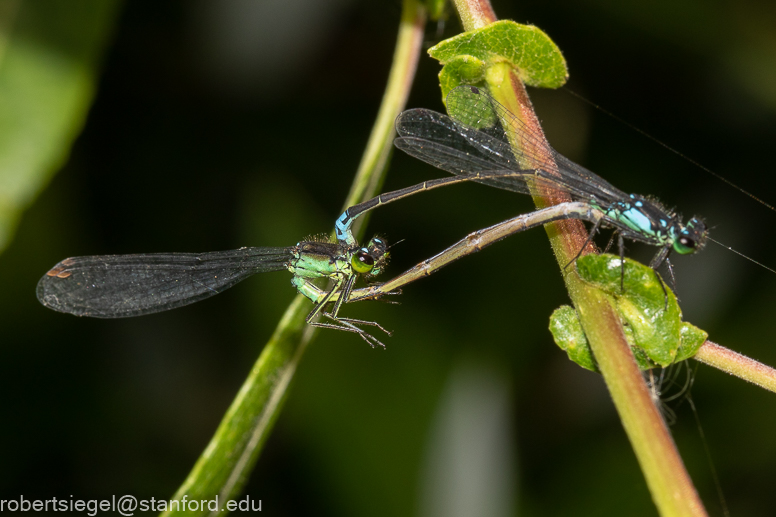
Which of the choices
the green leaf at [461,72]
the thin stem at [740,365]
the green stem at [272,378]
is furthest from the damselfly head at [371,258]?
the thin stem at [740,365]

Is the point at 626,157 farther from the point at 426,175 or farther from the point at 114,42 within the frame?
the point at 114,42

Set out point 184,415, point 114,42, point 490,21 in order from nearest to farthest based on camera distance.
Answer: point 490,21
point 114,42
point 184,415

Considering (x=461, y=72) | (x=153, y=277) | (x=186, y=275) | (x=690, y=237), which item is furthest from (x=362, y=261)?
(x=690, y=237)

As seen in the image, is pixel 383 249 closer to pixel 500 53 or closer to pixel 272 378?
pixel 272 378

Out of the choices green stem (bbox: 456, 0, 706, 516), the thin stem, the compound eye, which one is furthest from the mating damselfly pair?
the thin stem

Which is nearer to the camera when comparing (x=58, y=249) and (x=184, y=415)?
(x=58, y=249)

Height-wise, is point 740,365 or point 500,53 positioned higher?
point 500,53

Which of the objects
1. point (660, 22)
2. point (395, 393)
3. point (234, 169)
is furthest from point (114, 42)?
point (660, 22)

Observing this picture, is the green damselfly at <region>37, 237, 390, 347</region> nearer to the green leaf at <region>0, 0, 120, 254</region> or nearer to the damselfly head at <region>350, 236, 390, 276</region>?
the damselfly head at <region>350, 236, 390, 276</region>
